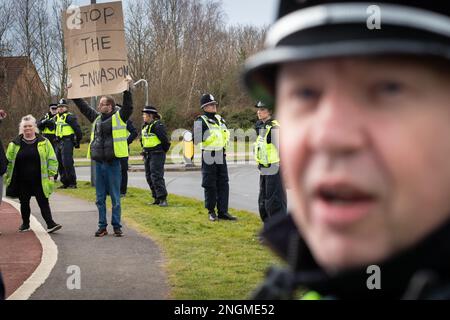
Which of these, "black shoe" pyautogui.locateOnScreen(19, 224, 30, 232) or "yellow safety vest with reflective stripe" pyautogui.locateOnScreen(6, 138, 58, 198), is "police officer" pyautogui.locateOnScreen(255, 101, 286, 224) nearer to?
"yellow safety vest with reflective stripe" pyautogui.locateOnScreen(6, 138, 58, 198)

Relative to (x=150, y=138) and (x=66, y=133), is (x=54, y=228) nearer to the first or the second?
(x=150, y=138)

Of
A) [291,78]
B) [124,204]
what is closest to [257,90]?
[291,78]

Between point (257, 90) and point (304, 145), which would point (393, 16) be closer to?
point (304, 145)

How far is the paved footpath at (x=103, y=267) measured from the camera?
229 inches

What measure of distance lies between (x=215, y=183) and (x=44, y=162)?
276cm

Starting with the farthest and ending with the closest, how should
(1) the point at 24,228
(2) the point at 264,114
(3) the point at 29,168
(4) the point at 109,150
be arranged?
1. (1) the point at 24,228
2. (3) the point at 29,168
3. (2) the point at 264,114
4. (4) the point at 109,150

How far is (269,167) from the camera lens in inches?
371

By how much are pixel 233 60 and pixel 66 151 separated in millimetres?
34893

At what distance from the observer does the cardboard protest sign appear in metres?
9.59

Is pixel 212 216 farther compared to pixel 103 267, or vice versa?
pixel 212 216

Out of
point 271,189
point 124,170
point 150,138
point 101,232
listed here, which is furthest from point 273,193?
point 124,170

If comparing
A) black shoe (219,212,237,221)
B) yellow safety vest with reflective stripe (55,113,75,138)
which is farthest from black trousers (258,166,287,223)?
yellow safety vest with reflective stripe (55,113,75,138)

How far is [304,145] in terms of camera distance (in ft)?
3.16

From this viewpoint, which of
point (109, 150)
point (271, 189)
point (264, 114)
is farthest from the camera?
point (264, 114)
